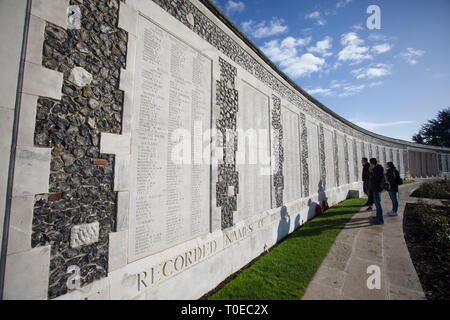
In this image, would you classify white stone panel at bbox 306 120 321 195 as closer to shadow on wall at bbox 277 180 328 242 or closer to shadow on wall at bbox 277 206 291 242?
shadow on wall at bbox 277 180 328 242

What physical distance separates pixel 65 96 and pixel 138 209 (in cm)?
179

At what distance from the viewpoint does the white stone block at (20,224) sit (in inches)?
74.4

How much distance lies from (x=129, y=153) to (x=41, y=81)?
1.24m

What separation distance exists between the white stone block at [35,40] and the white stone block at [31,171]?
1022mm

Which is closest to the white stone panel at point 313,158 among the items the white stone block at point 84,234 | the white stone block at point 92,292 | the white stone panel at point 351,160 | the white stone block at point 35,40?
the white stone panel at point 351,160

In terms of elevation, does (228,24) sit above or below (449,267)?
above

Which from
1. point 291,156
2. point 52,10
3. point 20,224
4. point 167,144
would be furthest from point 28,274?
point 291,156

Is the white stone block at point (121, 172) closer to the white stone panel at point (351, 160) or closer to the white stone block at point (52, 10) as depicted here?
the white stone block at point (52, 10)

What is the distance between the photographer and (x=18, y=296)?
1888mm

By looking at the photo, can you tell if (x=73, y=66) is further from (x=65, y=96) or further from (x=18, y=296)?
(x=18, y=296)
